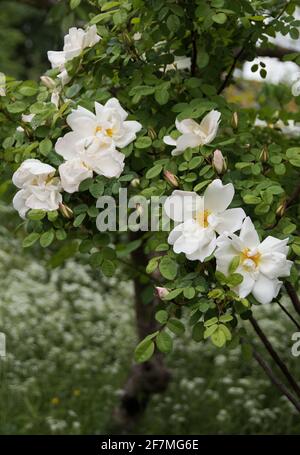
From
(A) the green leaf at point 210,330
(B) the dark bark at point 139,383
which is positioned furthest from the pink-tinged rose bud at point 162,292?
(B) the dark bark at point 139,383

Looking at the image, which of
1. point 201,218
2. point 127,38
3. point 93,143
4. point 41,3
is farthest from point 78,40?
point 41,3

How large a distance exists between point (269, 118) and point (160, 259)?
92 centimetres

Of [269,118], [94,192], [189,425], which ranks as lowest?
[189,425]

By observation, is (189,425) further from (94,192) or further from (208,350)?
(94,192)

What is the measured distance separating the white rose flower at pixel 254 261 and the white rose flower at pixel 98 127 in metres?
0.36

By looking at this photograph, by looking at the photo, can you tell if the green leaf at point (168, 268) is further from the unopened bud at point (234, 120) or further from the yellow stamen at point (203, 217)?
the unopened bud at point (234, 120)

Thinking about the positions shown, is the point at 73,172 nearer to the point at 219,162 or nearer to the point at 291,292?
the point at 219,162

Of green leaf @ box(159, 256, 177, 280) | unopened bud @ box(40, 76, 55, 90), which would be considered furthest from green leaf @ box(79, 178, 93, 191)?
unopened bud @ box(40, 76, 55, 90)

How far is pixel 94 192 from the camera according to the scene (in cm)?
166

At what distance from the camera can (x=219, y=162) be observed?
1.61 metres

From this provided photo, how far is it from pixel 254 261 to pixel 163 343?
0.79 feet

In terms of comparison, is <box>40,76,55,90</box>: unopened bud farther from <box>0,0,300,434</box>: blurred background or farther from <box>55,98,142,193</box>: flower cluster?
<box>0,0,300,434</box>: blurred background
